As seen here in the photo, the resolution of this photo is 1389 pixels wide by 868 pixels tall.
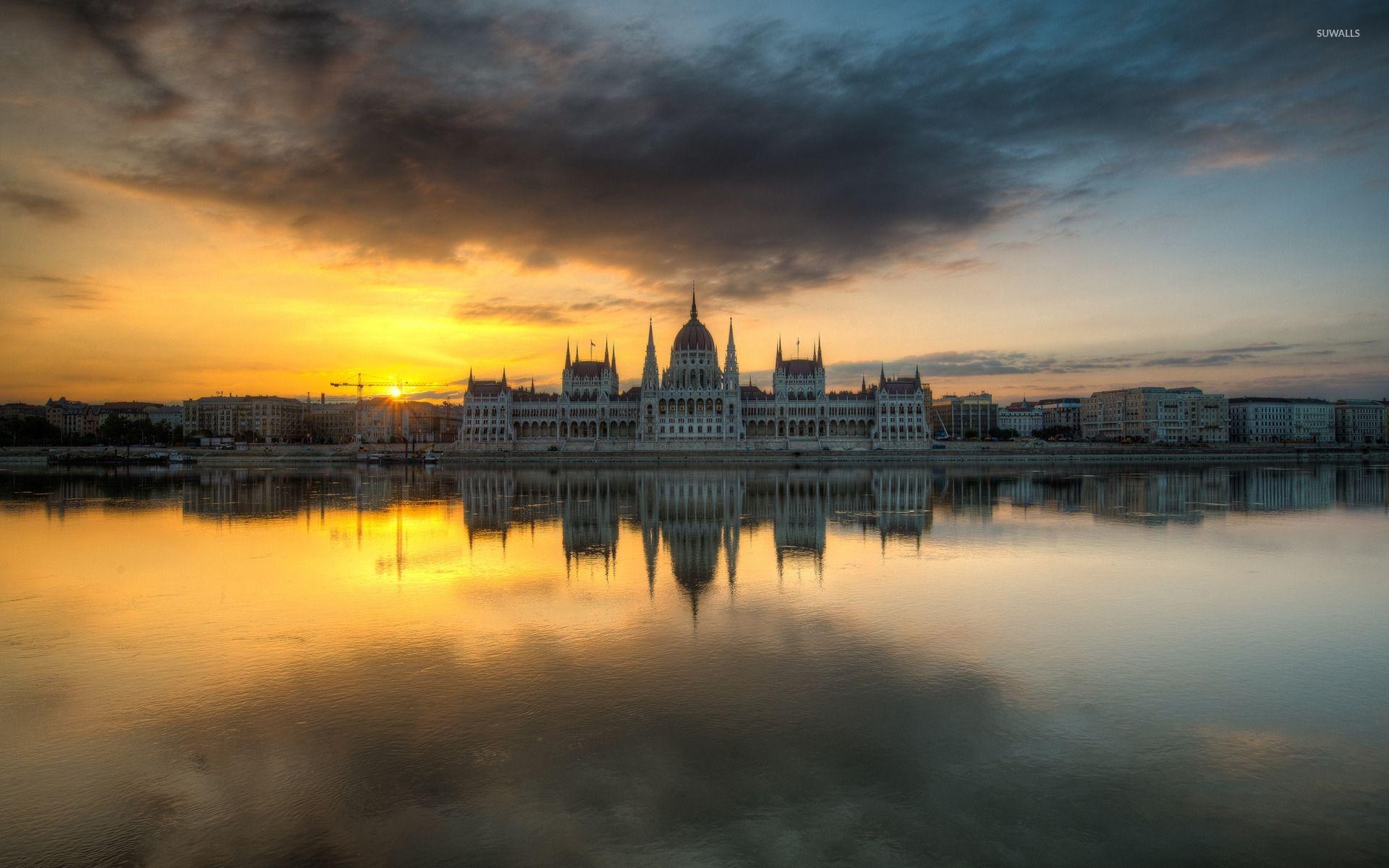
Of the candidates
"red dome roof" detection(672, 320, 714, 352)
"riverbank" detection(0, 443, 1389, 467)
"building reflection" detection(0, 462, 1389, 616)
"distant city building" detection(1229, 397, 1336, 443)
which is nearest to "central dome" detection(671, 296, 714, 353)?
"red dome roof" detection(672, 320, 714, 352)

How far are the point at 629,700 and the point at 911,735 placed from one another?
3.12 metres

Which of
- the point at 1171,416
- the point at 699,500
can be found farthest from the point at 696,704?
the point at 1171,416

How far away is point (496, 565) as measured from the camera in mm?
17812

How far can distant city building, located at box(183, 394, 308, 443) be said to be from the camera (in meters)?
155

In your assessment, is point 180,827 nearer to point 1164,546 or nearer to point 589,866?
point 589,866

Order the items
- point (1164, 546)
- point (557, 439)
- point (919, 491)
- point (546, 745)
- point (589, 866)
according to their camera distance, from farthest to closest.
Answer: point (557, 439) → point (919, 491) → point (1164, 546) → point (546, 745) → point (589, 866)

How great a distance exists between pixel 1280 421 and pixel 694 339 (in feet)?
370

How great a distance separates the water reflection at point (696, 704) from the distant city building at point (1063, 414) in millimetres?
160169

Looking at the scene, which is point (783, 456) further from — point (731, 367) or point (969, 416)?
point (969, 416)

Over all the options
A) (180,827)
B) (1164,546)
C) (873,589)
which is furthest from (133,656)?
(1164,546)

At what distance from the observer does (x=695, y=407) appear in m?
103

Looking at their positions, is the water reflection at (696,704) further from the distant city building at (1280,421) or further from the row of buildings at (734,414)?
the distant city building at (1280,421)

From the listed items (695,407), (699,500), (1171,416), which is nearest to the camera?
(699,500)

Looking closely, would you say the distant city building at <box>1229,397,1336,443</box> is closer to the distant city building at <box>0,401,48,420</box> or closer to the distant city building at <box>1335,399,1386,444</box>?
the distant city building at <box>1335,399,1386,444</box>
